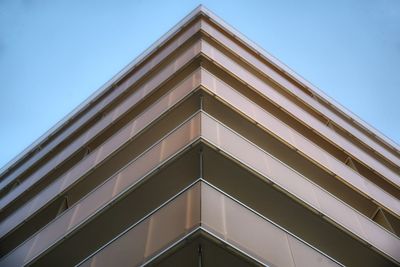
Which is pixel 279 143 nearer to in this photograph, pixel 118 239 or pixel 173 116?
pixel 173 116

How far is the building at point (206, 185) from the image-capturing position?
557 centimetres

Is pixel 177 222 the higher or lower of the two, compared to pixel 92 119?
lower

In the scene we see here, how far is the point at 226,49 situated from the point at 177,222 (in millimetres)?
9356

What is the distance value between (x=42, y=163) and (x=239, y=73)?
27.8ft

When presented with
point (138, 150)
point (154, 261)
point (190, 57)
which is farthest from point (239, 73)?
point (154, 261)

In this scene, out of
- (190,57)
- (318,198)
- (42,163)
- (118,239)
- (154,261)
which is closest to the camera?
(154,261)

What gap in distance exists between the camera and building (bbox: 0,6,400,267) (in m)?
5.57

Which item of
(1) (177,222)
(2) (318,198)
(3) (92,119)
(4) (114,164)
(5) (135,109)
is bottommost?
(1) (177,222)

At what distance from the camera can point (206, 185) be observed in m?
5.81

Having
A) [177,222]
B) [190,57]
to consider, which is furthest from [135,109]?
[177,222]

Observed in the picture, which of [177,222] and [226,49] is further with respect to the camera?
[226,49]

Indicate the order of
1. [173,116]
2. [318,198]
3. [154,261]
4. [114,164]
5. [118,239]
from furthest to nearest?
[114,164] < [173,116] < [318,198] < [118,239] < [154,261]

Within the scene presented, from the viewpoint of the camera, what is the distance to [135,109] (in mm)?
12203

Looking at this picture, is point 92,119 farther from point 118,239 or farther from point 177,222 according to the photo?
point 177,222
